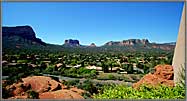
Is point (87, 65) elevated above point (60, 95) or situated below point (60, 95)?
above

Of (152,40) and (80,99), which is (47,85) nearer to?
(80,99)

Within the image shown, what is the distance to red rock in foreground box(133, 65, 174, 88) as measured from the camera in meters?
7.86

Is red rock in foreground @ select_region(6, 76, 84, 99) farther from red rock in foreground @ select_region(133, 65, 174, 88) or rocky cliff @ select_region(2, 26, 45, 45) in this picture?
red rock in foreground @ select_region(133, 65, 174, 88)

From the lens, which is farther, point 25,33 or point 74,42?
point 74,42

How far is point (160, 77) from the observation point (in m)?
8.15

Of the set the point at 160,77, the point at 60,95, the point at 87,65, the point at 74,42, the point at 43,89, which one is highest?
the point at 74,42

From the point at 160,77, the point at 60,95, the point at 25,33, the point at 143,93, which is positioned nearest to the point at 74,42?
the point at 25,33

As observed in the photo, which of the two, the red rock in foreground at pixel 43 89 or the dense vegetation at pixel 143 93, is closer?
the dense vegetation at pixel 143 93

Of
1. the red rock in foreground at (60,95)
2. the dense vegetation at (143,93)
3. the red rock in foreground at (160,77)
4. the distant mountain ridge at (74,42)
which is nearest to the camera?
the dense vegetation at (143,93)

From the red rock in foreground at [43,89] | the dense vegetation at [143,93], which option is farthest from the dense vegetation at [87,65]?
the red rock in foreground at [43,89]

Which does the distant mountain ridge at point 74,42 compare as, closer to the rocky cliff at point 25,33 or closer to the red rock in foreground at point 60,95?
the rocky cliff at point 25,33

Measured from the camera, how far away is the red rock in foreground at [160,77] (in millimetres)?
7855

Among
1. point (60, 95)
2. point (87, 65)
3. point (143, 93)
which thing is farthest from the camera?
point (87, 65)

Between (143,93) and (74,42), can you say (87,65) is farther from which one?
(143,93)
